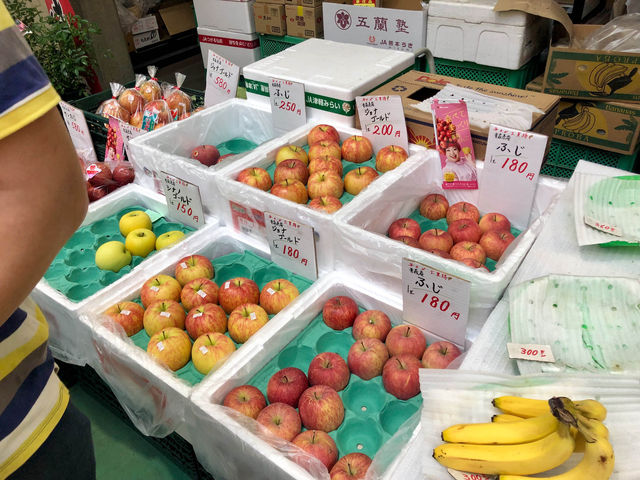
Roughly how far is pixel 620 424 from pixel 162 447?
54.7 inches

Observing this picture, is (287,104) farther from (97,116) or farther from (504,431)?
(504,431)

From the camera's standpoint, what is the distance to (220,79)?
2391 mm

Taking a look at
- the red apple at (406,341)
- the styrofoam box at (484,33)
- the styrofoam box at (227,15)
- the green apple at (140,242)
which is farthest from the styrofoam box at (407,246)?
the styrofoam box at (227,15)

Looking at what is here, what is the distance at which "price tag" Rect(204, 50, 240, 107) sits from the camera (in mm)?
2328

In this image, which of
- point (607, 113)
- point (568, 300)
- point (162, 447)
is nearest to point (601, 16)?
point (607, 113)

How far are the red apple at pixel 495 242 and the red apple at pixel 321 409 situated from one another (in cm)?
67

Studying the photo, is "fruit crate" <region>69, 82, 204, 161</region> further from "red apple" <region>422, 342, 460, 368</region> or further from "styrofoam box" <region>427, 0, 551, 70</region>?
"red apple" <region>422, 342, 460, 368</region>

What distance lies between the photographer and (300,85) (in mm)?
2053

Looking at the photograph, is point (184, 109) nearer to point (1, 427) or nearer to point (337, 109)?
point (337, 109)

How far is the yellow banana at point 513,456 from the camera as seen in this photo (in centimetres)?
73

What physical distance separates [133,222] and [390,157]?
3.39 feet

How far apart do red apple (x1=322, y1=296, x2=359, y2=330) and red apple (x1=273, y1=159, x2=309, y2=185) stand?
0.53 metres

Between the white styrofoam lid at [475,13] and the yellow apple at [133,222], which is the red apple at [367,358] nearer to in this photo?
the yellow apple at [133,222]

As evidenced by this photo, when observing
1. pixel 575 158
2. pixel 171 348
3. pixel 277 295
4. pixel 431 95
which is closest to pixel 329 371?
pixel 277 295
